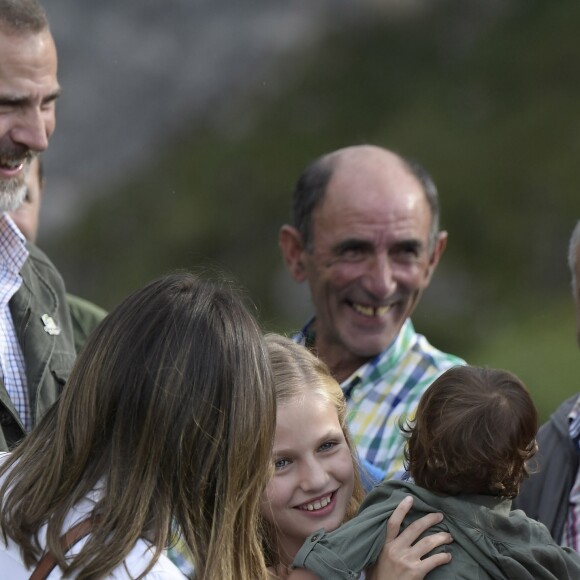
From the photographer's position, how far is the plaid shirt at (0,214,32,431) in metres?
3.70

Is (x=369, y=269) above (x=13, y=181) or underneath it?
underneath

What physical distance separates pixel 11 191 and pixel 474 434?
1.98 meters

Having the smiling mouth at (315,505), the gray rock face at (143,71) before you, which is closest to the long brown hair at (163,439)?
the smiling mouth at (315,505)

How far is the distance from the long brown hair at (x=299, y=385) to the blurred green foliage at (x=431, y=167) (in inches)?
297

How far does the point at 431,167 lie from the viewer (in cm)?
1203

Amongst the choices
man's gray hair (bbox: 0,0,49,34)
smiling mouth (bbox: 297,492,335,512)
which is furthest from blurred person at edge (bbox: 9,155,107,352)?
smiling mouth (bbox: 297,492,335,512)

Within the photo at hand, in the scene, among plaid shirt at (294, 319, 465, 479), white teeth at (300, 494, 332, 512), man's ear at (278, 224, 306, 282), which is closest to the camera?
white teeth at (300, 494, 332, 512)

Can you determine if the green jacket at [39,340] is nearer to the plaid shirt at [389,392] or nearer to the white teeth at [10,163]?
the white teeth at [10,163]

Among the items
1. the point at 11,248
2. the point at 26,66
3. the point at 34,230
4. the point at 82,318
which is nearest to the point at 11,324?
the point at 11,248

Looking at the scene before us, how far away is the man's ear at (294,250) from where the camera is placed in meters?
4.62

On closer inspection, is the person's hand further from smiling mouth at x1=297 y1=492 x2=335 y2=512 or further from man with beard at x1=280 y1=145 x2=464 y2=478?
man with beard at x1=280 y1=145 x2=464 y2=478

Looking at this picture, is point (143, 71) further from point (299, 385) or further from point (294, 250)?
point (299, 385)

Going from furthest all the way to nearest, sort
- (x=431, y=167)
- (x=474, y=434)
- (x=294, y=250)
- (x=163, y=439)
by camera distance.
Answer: (x=431, y=167), (x=294, y=250), (x=474, y=434), (x=163, y=439)

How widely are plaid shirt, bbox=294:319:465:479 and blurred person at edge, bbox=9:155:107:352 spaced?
96cm
